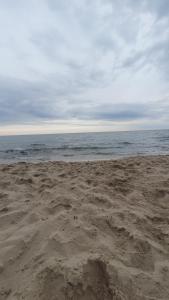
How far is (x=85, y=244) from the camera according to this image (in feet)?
7.28

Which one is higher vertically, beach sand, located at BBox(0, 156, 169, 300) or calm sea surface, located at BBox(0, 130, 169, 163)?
beach sand, located at BBox(0, 156, 169, 300)

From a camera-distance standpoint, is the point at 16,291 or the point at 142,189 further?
the point at 142,189

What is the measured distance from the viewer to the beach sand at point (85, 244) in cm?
167

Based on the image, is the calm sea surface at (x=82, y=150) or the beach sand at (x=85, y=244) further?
the calm sea surface at (x=82, y=150)

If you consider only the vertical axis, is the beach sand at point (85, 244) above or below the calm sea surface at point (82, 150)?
above

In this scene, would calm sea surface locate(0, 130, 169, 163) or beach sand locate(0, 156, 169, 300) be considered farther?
calm sea surface locate(0, 130, 169, 163)

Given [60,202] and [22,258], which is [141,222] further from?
[22,258]

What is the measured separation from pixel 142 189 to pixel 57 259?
2569 millimetres

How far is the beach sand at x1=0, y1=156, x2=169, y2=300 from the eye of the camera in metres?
1.67

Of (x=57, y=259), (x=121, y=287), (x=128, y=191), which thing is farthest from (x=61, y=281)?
(x=128, y=191)

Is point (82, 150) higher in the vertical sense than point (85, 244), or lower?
lower

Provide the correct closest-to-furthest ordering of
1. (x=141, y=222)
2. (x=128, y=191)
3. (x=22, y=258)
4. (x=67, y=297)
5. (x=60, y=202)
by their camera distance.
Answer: (x=67, y=297)
(x=22, y=258)
(x=141, y=222)
(x=60, y=202)
(x=128, y=191)

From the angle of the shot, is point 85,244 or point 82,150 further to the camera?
point 82,150

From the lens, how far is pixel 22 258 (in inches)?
81.0
